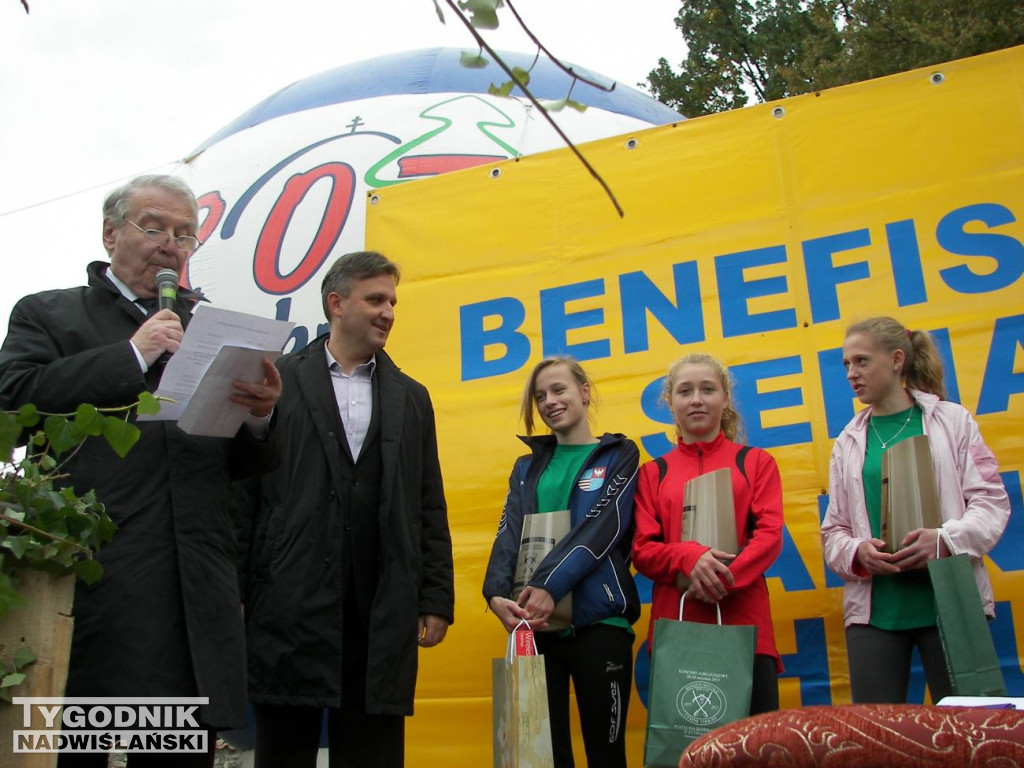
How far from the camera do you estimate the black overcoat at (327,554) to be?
284 centimetres

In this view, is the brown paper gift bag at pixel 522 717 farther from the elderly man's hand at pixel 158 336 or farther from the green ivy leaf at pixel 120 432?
the green ivy leaf at pixel 120 432

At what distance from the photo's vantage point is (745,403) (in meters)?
3.94

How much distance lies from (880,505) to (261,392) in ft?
6.08

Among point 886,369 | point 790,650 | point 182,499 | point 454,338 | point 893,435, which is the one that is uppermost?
point 454,338

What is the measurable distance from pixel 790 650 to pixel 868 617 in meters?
0.62

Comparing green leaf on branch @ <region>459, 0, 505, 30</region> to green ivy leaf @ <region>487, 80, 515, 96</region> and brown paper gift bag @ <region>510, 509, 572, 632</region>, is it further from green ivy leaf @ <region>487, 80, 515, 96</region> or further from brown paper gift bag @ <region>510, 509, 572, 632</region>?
brown paper gift bag @ <region>510, 509, 572, 632</region>

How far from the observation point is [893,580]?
3.05m

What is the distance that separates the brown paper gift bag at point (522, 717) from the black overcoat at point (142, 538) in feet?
2.25

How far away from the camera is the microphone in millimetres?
2424

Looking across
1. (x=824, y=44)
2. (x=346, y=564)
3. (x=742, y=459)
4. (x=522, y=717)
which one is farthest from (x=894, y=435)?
(x=824, y=44)

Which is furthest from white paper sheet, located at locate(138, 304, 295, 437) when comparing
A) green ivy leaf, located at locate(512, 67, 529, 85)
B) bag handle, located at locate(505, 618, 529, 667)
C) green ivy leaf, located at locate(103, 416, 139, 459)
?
green ivy leaf, located at locate(512, 67, 529, 85)

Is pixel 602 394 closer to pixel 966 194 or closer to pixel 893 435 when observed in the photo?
pixel 893 435

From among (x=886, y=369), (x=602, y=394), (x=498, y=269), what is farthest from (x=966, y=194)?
(x=498, y=269)

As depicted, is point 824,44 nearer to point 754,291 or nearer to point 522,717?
point 754,291
